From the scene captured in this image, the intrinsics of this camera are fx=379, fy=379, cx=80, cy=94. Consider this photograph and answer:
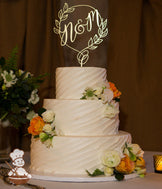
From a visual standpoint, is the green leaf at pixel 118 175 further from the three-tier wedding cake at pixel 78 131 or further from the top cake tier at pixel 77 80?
the top cake tier at pixel 77 80

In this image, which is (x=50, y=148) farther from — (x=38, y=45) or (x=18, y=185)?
(x=38, y=45)

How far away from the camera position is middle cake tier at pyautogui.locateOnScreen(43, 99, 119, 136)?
70.9 inches

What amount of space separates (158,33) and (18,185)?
1962 millimetres

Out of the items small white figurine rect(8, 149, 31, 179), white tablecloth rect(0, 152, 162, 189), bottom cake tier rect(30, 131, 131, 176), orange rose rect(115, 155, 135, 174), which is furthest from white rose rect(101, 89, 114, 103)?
small white figurine rect(8, 149, 31, 179)

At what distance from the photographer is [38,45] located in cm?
310

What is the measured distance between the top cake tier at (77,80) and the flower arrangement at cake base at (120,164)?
0.35 metres

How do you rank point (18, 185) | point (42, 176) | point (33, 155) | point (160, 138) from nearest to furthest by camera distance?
point (18, 185) → point (42, 176) → point (33, 155) → point (160, 138)

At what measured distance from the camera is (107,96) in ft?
6.09

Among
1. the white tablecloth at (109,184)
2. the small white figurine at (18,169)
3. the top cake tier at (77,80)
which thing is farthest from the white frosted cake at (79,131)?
the small white figurine at (18,169)

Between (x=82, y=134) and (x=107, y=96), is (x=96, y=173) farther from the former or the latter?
(x=107, y=96)

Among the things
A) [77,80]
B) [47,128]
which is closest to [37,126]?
[47,128]

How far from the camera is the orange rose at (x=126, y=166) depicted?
1.72 m

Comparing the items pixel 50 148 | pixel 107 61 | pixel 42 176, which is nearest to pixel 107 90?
pixel 50 148

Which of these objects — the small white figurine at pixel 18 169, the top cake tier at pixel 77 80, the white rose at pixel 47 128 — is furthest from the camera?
the top cake tier at pixel 77 80
